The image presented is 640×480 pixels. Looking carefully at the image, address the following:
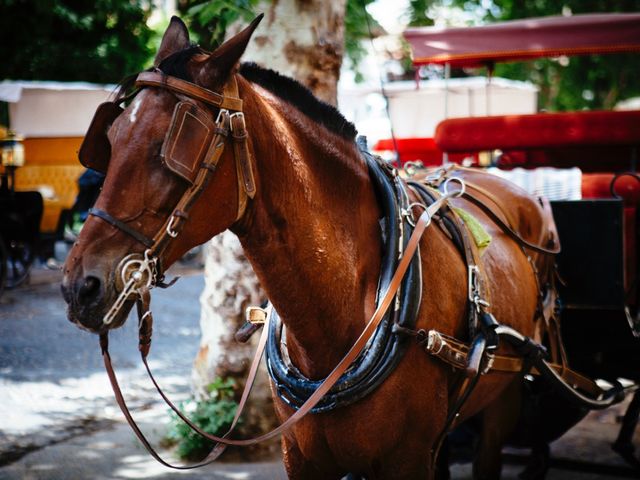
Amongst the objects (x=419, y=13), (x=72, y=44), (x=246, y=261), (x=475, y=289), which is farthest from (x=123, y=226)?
(x=72, y=44)

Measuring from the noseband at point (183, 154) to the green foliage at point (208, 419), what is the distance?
8.42ft

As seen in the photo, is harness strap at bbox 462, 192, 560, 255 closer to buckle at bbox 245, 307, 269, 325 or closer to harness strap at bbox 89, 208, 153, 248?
buckle at bbox 245, 307, 269, 325

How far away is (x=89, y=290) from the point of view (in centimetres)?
176

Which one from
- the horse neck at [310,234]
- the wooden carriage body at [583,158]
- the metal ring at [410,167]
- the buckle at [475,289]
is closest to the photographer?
the horse neck at [310,234]

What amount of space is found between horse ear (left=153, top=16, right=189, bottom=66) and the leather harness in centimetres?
17

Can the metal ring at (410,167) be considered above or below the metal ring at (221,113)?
below

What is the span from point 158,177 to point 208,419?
9.24 ft

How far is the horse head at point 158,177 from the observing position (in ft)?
5.87

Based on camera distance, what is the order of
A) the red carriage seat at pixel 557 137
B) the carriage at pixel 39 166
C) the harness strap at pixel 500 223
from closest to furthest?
1. the harness strap at pixel 500 223
2. the red carriage seat at pixel 557 137
3. the carriage at pixel 39 166

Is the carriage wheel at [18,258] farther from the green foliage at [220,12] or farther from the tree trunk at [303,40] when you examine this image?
the tree trunk at [303,40]

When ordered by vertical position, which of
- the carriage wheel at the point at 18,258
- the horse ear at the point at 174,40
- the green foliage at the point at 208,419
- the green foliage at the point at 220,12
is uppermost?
the green foliage at the point at 220,12

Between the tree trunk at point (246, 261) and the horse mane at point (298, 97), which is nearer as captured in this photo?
the horse mane at point (298, 97)

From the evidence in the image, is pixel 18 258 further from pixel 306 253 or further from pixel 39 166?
pixel 306 253

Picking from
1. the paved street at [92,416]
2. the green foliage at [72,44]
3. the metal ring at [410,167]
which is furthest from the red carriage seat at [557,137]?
the green foliage at [72,44]
